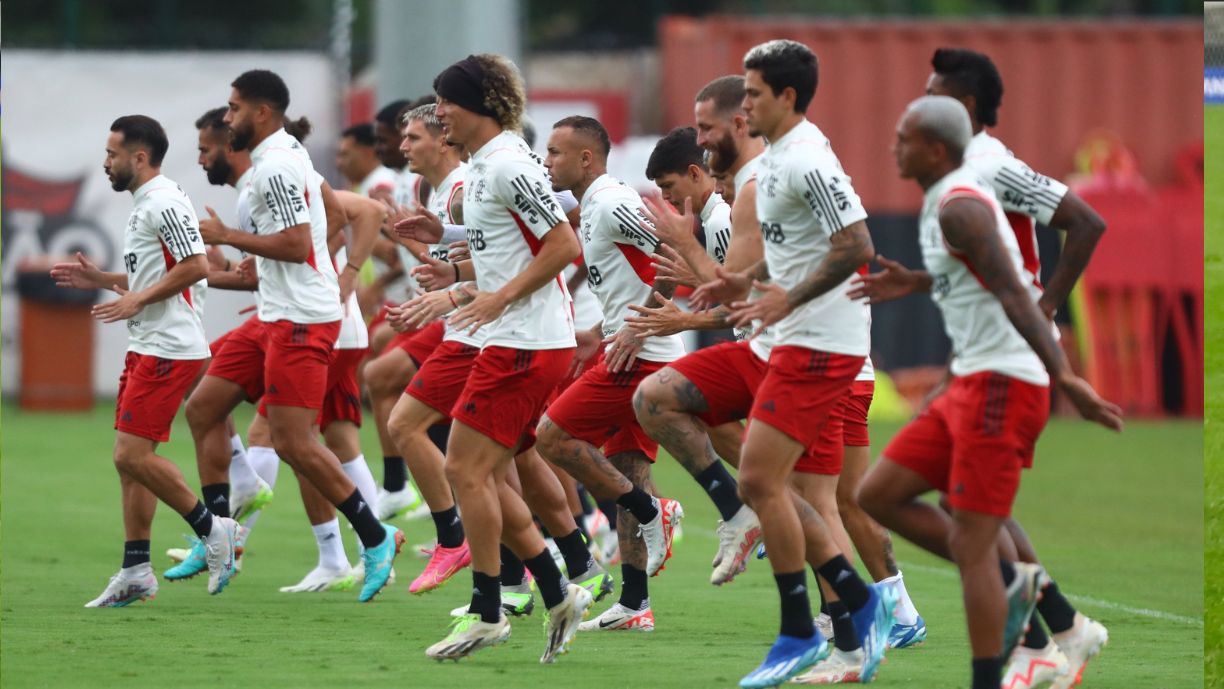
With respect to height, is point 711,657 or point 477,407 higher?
point 477,407

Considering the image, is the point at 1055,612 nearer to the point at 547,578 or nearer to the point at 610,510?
the point at 547,578

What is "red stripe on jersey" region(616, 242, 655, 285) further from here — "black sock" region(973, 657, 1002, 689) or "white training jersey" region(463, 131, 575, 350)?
"black sock" region(973, 657, 1002, 689)

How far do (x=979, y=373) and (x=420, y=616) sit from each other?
141 inches

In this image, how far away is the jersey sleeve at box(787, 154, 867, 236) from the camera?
6.66m

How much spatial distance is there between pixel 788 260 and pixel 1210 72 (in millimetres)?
31042

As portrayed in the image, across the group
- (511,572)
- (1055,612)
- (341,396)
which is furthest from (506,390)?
(341,396)

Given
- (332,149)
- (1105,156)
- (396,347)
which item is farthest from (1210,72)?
(396,347)

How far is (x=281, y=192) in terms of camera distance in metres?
9.02

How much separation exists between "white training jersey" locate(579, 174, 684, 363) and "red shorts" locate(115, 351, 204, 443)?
2140mm

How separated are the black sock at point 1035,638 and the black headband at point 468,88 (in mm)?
3029

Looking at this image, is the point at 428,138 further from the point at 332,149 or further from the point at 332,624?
the point at 332,149

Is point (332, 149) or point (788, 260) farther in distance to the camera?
point (332, 149)

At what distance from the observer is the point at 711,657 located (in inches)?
303

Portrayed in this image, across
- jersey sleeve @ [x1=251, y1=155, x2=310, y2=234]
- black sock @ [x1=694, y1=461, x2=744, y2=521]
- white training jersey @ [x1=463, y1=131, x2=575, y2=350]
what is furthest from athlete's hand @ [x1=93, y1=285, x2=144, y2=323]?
black sock @ [x1=694, y1=461, x2=744, y2=521]
